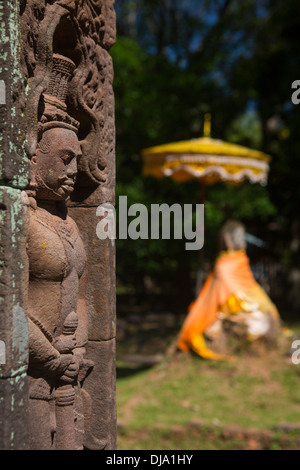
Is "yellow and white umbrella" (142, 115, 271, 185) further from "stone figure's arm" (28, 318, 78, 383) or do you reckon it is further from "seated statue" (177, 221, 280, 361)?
"stone figure's arm" (28, 318, 78, 383)

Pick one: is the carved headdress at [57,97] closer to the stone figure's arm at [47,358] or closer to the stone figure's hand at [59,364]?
the stone figure's arm at [47,358]

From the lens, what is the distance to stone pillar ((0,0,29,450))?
184 centimetres

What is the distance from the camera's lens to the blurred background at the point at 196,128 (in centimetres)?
973

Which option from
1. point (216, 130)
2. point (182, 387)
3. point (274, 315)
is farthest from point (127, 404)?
point (216, 130)

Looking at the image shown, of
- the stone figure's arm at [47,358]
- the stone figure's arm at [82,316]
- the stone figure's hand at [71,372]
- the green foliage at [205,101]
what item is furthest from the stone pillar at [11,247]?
the green foliage at [205,101]

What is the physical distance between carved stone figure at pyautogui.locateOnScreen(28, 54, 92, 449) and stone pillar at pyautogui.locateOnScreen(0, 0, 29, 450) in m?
0.20

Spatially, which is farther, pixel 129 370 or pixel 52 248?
pixel 129 370

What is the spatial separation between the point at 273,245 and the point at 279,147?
3.09 m

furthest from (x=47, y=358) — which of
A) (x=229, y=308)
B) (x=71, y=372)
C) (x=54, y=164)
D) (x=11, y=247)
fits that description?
(x=229, y=308)

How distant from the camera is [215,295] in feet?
22.8

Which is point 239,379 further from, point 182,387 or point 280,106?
point 280,106

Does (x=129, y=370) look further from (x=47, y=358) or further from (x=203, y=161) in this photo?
(x=47, y=358)

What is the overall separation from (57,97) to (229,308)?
5.02 metres

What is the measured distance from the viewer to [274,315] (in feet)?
23.2
